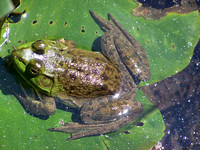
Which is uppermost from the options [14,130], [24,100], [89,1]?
[89,1]

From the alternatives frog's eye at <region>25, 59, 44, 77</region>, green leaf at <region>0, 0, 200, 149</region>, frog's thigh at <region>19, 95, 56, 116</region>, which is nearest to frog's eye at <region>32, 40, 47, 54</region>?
frog's eye at <region>25, 59, 44, 77</region>

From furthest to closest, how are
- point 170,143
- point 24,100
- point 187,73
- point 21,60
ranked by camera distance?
1. point 187,73
2. point 170,143
3. point 24,100
4. point 21,60

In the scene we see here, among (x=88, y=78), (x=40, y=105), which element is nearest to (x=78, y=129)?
(x=40, y=105)

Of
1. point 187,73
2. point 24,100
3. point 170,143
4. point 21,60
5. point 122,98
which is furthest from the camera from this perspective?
point 187,73

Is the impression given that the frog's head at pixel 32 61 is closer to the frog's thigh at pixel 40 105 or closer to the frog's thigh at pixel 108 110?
the frog's thigh at pixel 40 105

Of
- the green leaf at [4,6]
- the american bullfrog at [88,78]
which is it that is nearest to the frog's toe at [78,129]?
the american bullfrog at [88,78]

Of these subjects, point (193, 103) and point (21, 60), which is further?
point (193, 103)

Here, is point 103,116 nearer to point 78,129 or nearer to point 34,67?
point 78,129

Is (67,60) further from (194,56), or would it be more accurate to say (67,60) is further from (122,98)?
(194,56)

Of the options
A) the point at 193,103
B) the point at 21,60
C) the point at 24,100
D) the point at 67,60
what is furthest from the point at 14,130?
the point at 193,103
